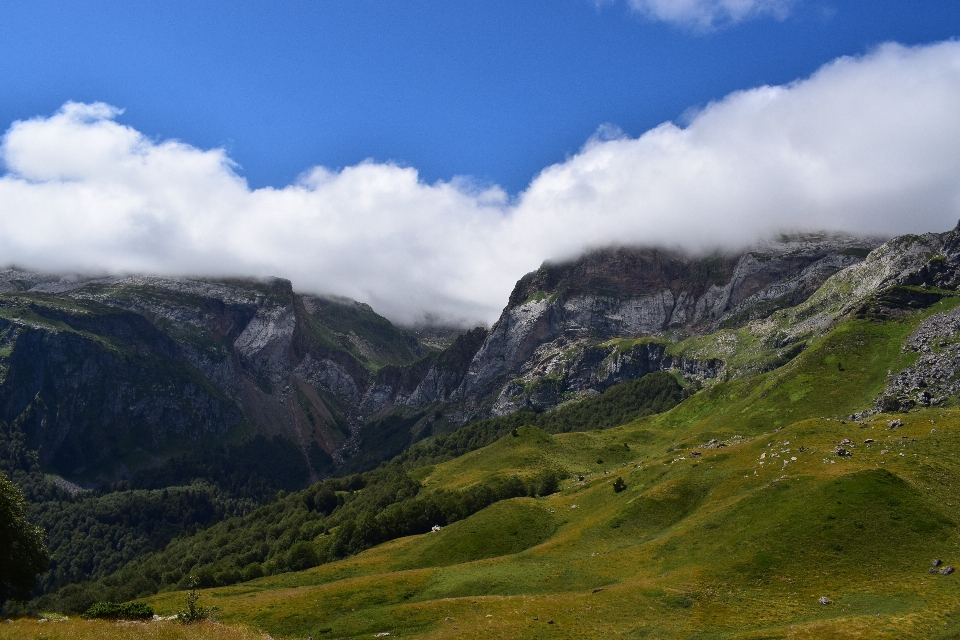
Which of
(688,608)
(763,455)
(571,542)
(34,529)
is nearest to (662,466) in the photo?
(763,455)

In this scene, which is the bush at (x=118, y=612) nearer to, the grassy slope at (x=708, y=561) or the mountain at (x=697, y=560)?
the mountain at (x=697, y=560)

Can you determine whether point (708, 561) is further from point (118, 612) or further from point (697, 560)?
point (118, 612)

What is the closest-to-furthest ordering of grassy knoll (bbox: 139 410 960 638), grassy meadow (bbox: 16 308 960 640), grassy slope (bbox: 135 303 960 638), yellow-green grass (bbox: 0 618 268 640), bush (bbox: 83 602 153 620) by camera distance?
1. yellow-green grass (bbox: 0 618 268 640)
2. grassy meadow (bbox: 16 308 960 640)
3. bush (bbox: 83 602 153 620)
4. grassy knoll (bbox: 139 410 960 638)
5. grassy slope (bbox: 135 303 960 638)

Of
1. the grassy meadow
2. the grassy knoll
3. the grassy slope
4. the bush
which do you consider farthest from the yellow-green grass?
the grassy knoll

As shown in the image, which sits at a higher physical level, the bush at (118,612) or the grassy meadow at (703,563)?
the bush at (118,612)

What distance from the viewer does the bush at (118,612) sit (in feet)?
179

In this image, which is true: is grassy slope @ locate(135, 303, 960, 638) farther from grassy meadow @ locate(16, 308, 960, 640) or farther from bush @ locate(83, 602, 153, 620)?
bush @ locate(83, 602, 153, 620)

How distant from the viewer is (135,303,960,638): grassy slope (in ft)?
181

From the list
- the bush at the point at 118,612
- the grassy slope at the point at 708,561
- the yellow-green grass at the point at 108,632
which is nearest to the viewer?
the yellow-green grass at the point at 108,632

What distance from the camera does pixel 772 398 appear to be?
199000 mm

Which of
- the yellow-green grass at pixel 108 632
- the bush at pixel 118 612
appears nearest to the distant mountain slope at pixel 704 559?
the bush at pixel 118 612

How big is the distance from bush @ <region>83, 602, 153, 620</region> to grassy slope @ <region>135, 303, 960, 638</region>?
660 inches

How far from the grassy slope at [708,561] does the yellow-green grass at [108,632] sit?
2261cm

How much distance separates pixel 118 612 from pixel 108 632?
2133 cm
